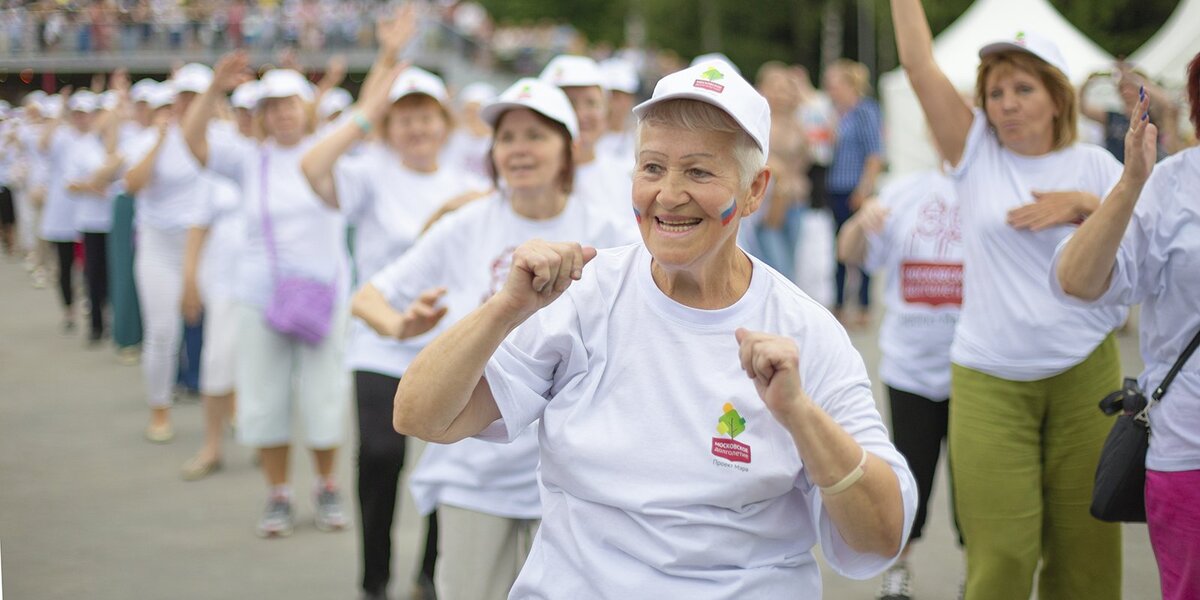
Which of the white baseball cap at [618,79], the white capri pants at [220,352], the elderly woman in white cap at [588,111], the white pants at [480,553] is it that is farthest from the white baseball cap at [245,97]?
the white pants at [480,553]

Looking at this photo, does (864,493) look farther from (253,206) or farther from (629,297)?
(253,206)

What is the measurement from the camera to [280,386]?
6203 mm

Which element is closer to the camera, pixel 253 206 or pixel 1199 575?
pixel 1199 575

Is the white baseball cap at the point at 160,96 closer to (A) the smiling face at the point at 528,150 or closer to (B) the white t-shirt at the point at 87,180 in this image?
(B) the white t-shirt at the point at 87,180

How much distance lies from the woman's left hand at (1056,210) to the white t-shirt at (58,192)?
4077mm

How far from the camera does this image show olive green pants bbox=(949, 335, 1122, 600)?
3734mm

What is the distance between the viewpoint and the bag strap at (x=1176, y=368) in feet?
10.00

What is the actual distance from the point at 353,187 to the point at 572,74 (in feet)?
3.67

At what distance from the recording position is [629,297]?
2.56m

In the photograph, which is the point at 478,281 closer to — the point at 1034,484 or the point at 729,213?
the point at 729,213

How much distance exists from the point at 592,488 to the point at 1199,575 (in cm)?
161

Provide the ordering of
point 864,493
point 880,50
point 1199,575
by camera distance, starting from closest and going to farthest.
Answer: point 864,493
point 1199,575
point 880,50

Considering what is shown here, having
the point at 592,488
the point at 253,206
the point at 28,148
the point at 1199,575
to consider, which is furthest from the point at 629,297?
the point at 253,206

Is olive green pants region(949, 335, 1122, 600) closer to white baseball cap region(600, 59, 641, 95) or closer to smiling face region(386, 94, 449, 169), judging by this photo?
smiling face region(386, 94, 449, 169)
